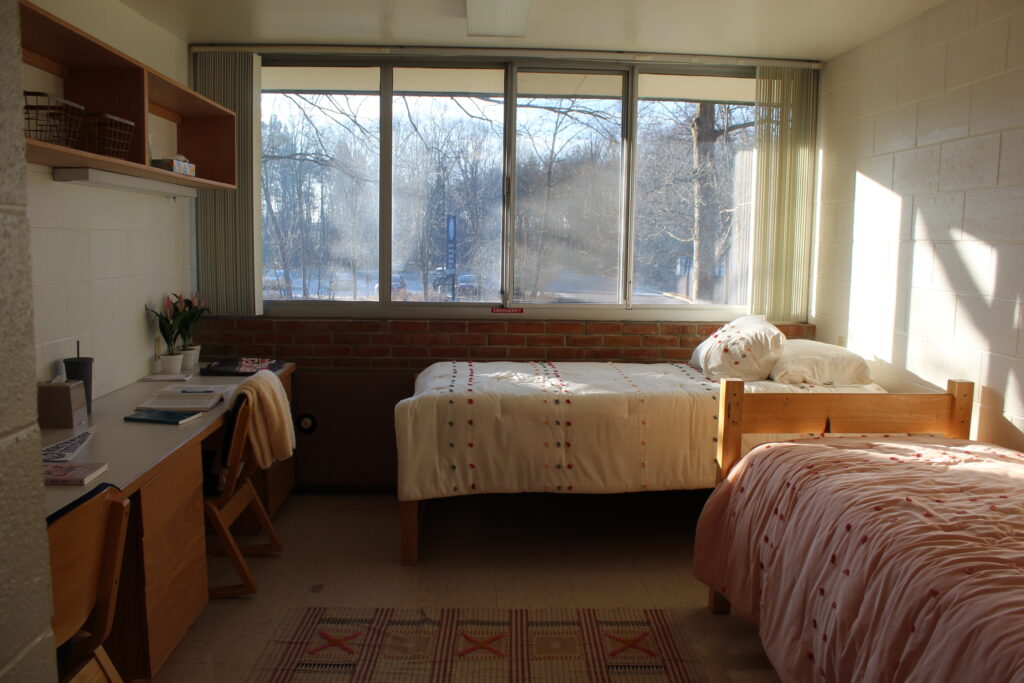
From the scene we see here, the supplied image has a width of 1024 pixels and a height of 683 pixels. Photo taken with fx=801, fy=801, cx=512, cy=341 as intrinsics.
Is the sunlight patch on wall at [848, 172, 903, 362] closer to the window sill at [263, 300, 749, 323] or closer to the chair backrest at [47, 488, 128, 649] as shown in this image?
the window sill at [263, 300, 749, 323]

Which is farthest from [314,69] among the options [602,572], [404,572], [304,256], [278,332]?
[602,572]

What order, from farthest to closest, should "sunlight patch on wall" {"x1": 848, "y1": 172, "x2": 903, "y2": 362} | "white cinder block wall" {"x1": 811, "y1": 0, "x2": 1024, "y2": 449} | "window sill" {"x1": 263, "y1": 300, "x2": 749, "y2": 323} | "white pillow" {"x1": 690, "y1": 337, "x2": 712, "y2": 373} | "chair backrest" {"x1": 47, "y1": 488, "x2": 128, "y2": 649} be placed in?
"window sill" {"x1": 263, "y1": 300, "x2": 749, "y2": 323}
"white pillow" {"x1": 690, "y1": 337, "x2": 712, "y2": 373}
"sunlight patch on wall" {"x1": 848, "y1": 172, "x2": 903, "y2": 362}
"white cinder block wall" {"x1": 811, "y1": 0, "x2": 1024, "y2": 449}
"chair backrest" {"x1": 47, "y1": 488, "x2": 128, "y2": 649}

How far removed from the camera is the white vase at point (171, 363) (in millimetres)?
3986

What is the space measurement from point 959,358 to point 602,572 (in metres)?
1.76

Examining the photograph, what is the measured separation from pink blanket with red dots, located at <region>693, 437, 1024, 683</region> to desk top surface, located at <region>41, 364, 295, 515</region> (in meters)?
1.90

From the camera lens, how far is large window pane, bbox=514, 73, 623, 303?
4582mm

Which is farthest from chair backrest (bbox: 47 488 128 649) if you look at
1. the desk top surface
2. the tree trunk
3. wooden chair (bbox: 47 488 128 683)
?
the tree trunk

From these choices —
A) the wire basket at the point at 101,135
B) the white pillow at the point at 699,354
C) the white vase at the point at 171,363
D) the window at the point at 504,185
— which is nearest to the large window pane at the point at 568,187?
the window at the point at 504,185

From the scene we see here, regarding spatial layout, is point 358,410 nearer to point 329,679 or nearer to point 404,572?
point 404,572

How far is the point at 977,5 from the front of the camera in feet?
10.6

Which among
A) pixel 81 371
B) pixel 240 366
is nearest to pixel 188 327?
pixel 240 366

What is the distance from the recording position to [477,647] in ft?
9.36

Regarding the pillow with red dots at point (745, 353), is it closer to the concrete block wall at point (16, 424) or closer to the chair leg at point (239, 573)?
the chair leg at point (239, 573)

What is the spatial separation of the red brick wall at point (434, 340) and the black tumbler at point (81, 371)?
145 cm
